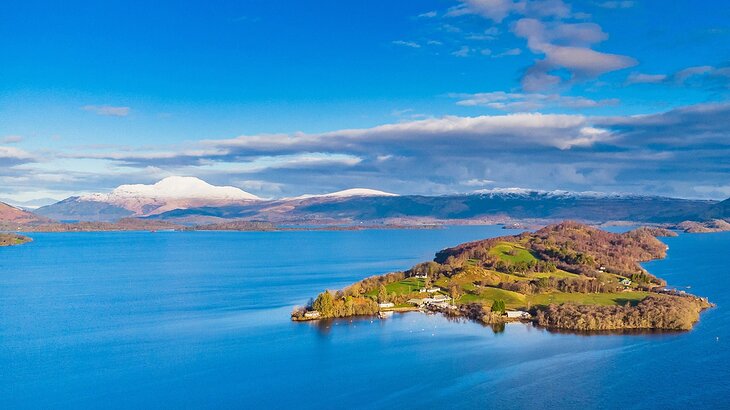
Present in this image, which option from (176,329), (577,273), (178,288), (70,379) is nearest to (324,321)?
(176,329)

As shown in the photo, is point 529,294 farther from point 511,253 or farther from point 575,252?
point 575,252

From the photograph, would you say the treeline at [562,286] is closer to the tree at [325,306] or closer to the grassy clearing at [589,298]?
the grassy clearing at [589,298]

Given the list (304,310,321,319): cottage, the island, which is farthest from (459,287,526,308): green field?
(304,310,321,319): cottage

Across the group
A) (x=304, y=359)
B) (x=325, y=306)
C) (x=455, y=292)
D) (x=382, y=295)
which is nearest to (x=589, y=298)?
(x=455, y=292)

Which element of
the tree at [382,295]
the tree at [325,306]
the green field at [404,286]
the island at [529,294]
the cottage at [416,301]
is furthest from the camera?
the green field at [404,286]

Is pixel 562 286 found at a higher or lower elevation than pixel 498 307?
higher

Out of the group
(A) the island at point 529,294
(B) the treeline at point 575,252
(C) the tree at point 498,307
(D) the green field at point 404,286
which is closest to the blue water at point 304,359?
(A) the island at point 529,294
